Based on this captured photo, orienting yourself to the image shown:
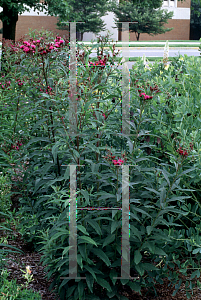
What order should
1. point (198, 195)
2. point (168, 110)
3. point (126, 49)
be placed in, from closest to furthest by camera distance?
point (126, 49) → point (198, 195) → point (168, 110)

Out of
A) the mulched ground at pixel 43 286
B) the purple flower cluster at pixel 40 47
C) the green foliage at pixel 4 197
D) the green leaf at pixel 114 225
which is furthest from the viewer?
the green foliage at pixel 4 197

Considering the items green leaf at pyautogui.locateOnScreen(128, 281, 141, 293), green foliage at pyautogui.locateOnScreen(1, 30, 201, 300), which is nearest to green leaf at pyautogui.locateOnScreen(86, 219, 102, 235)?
green foliage at pyautogui.locateOnScreen(1, 30, 201, 300)

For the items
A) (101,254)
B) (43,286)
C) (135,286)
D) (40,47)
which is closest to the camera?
(101,254)

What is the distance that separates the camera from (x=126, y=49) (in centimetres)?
271

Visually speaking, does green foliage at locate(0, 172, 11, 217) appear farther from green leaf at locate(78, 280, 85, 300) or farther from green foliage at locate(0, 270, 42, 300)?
green leaf at locate(78, 280, 85, 300)

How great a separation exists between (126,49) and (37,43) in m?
0.81

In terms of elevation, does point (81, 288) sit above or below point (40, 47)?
below

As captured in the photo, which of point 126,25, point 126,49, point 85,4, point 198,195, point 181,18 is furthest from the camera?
point 181,18

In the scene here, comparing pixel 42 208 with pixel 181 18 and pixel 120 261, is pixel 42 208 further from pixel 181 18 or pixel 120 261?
pixel 181 18

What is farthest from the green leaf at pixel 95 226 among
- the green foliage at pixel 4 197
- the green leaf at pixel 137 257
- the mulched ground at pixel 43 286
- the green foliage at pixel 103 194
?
the green foliage at pixel 4 197

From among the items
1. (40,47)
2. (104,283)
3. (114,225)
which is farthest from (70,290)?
(40,47)

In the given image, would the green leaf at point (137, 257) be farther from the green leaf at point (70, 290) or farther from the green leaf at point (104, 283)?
the green leaf at point (70, 290)

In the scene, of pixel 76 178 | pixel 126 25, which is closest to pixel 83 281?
pixel 76 178

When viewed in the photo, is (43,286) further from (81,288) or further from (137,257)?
(137,257)
